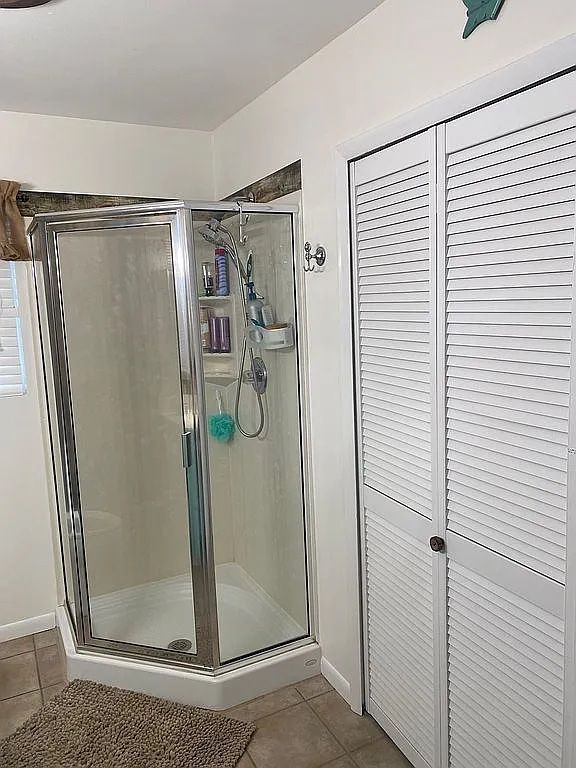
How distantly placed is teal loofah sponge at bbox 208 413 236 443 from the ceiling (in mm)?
1325

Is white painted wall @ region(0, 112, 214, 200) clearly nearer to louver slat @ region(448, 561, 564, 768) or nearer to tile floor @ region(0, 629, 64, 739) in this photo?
tile floor @ region(0, 629, 64, 739)

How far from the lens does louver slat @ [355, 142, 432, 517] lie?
1.90 m

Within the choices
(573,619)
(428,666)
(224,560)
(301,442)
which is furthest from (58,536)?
(573,619)

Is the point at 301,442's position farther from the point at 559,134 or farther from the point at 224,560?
the point at 559,134

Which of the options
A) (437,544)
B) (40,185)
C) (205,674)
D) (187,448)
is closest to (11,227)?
(40,185)

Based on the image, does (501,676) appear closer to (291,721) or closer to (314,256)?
(291,721)

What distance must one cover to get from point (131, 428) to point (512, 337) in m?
1.80

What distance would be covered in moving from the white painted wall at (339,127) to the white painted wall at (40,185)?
335 millimetres

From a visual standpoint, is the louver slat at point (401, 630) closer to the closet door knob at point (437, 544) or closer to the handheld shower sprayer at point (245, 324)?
the closet door knob at point (437, 544)

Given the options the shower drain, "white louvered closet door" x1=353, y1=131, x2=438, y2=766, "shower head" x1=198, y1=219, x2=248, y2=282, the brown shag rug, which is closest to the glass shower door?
the shower drain

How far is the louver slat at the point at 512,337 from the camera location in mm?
1455

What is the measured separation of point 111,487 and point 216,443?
0.58m

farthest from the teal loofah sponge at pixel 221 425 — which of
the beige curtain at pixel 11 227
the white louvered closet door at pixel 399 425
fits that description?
the beige curtain at pixel 11 227

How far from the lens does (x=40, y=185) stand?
9.68ft
